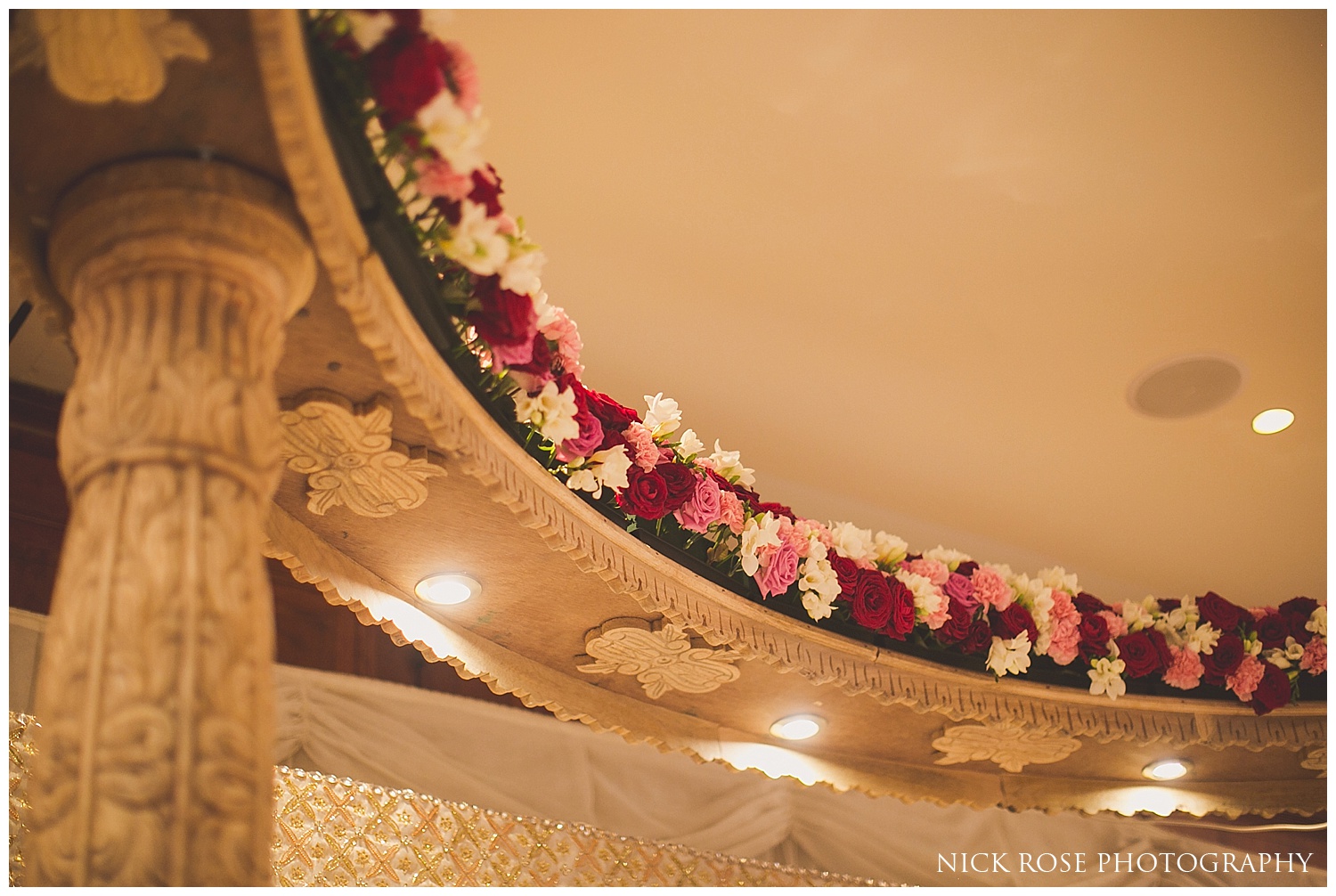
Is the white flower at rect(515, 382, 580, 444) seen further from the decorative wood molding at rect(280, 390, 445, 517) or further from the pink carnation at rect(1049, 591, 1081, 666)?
the pink carnation at rect(1049, 591, 1081, 666)

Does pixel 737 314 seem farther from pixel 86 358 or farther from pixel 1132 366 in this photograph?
pixel 86 358

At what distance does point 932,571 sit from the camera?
334 centimetres

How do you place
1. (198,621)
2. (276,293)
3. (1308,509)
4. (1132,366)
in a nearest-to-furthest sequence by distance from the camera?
(198,621) → (276,293) → (1132,366) → (1308,509)

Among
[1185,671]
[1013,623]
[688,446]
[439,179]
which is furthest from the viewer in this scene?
[1185,671]

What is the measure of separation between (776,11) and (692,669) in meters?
1.86

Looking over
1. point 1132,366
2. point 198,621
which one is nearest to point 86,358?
point 198,621

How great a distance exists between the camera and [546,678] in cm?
299

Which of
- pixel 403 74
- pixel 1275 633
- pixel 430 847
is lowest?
pixel 430 847

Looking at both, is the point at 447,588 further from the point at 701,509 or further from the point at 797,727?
the point at 797,727

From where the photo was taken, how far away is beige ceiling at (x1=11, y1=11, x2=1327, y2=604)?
3.31 metres

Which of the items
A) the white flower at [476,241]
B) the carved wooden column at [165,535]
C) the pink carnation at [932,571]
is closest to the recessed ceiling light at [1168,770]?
the pink carnation at [932,571]

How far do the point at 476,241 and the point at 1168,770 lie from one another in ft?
10.6

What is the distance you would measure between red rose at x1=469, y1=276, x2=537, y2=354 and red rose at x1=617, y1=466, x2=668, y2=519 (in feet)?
2.17

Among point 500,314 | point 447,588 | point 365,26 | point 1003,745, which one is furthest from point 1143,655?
point 365,26
